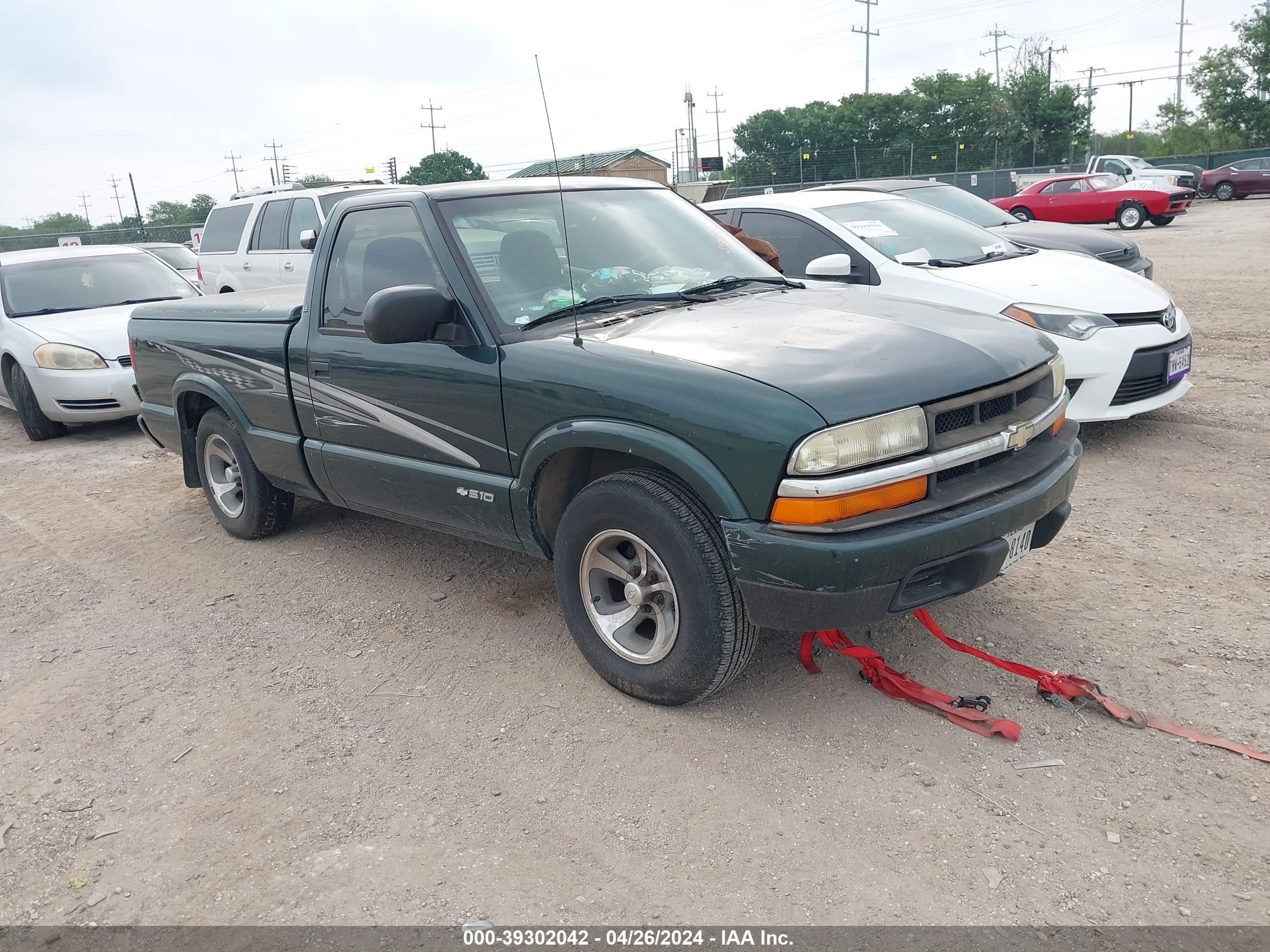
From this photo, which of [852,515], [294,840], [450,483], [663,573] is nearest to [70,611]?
[450,483]

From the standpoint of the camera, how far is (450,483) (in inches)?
157

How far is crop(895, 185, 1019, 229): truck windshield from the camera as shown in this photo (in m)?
8.95

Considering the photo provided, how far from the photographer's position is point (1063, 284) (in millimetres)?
6398

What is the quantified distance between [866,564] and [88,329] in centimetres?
825

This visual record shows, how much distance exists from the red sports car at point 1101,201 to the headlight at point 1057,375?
23411mm

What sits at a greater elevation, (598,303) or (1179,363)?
(598,303)

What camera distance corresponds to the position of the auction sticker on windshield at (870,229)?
6.99 metres

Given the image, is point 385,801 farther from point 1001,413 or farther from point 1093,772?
point 1001,413

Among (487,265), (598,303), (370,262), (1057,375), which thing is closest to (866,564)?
(1057,375)

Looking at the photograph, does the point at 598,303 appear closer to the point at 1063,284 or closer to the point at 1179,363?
the point at 1063,284

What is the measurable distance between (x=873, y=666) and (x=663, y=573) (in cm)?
86

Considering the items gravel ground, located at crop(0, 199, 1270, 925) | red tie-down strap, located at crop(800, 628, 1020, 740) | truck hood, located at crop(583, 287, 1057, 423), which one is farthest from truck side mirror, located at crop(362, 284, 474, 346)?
red tie-down strap, located at crop(800, 628, 1020, 740)

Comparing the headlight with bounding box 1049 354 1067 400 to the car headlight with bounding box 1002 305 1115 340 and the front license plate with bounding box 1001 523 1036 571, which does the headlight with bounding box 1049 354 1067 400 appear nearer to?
the front license plate with bounding box 1001 523 1036 571

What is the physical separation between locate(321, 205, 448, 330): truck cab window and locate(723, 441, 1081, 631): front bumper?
184cm
